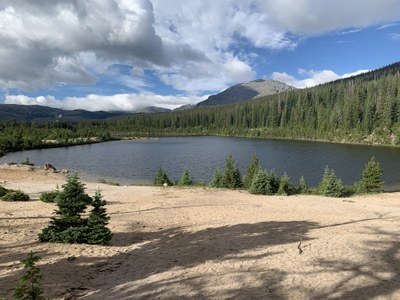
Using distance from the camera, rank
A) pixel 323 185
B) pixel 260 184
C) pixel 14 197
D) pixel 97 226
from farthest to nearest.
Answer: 1. pixel 323 185
2. pixel 260 184
3. pixel 14 197
4. pixel 97 226

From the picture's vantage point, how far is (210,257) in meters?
13.6

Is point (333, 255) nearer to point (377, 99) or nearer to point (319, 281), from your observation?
point (319, 281)

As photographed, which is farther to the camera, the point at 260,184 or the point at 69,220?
the point at 260,184

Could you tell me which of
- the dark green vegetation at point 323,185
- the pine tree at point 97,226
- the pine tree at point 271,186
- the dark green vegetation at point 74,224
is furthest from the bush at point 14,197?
the pine tree at point 271,186

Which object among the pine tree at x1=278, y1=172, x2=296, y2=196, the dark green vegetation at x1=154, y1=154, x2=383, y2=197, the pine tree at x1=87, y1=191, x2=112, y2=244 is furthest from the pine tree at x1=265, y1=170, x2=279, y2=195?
the pine tree at x1=87, y1=191, x2=112, y2=244

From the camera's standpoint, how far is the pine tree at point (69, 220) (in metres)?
14.9

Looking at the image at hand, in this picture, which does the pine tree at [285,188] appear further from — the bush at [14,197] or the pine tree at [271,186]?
the bush at [14,197]

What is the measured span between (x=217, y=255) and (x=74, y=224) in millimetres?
7007

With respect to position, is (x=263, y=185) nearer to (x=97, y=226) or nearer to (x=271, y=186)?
(x=271, y=186)

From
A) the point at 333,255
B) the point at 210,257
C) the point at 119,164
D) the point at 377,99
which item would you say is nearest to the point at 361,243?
the point at 333,255

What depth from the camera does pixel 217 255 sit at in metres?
13.8

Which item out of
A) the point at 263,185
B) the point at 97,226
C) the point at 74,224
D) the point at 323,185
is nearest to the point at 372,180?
the point at 323,185

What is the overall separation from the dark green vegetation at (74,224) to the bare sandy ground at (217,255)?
536 mm

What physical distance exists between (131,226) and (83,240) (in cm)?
463
